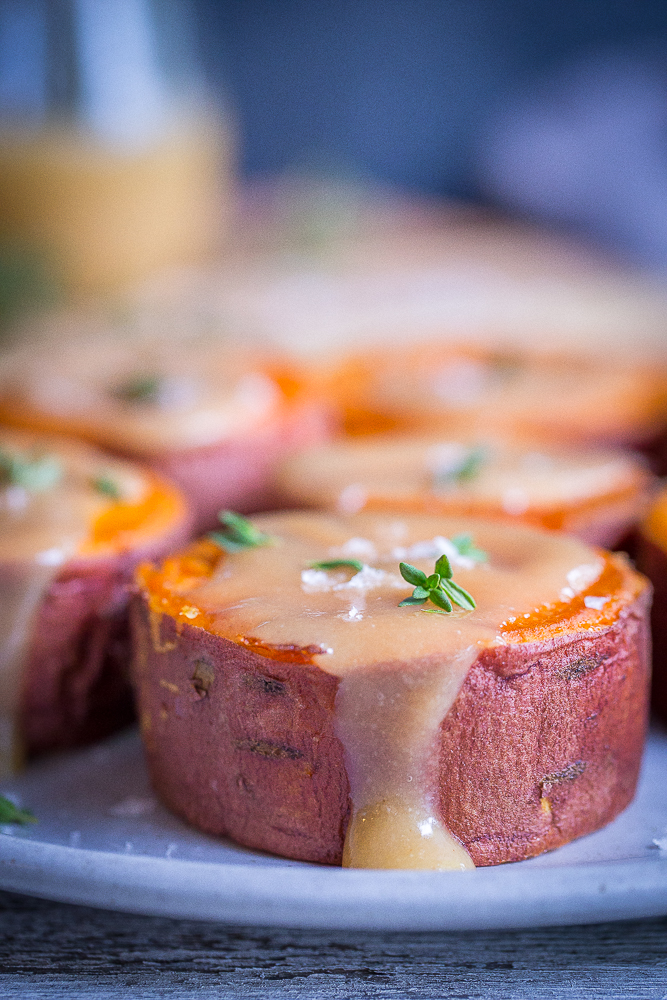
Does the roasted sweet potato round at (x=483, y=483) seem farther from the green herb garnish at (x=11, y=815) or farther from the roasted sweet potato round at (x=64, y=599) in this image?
the green herb garnish at (x=11, y=815)

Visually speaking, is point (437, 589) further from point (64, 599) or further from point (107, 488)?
point (107, 488)

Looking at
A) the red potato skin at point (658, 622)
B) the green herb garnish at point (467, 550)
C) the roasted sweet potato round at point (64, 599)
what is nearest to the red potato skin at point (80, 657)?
the roasted sweet potato round at point (64, 599)

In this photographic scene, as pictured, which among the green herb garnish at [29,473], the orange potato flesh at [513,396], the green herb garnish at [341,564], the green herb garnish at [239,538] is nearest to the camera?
the green herb garnish at [341,564]

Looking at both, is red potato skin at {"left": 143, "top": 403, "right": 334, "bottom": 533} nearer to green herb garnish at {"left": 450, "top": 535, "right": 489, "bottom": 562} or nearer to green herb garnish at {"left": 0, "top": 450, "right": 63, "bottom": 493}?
green herb garnish at {"left": 0, "top": 450, "right": 63, "bottom": 493}

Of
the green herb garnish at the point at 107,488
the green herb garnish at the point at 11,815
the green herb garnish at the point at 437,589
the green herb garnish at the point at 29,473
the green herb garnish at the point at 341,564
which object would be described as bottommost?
the green herb garnish at the point at 11,815

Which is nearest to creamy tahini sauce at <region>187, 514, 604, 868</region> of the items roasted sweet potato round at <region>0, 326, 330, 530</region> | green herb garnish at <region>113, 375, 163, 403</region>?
roasted sweet potato round at <region>0, 326, 330, 530</region>

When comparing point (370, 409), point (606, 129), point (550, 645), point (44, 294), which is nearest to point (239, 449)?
point (370, 409)
